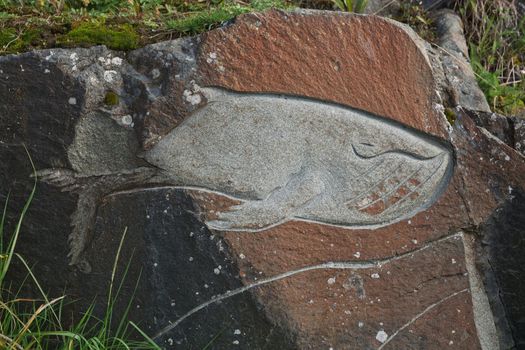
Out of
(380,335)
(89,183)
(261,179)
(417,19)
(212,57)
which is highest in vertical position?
(212,57)

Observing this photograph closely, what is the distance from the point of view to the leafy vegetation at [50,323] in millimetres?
2824

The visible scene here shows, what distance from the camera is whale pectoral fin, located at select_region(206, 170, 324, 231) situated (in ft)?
9.56

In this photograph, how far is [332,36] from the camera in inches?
115

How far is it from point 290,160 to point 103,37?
32.2 inches

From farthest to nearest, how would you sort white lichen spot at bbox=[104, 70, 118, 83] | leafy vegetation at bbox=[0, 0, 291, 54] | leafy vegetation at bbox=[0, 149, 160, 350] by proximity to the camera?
leafy vegetation at bbox=[0, 0, 291, 54] < white lichen spot at bbox=[104, 70, 118, 83] < leafy vegetation at bbox=[0, 149, 160, 350]

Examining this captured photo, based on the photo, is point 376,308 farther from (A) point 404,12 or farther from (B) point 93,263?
(A) point 404,12

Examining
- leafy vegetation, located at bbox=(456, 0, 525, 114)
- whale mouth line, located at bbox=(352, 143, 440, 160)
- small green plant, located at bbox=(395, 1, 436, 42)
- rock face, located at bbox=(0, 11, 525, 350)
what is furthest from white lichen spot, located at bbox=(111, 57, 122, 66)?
leafy vegetation, located at bbox=(456, 0, 525, 114)

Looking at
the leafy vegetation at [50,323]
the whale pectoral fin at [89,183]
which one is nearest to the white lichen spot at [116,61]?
the whale pectoral fin at [89,183]

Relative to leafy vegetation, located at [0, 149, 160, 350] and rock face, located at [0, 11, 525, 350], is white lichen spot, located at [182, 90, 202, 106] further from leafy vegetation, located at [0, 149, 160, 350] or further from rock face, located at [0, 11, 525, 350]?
leafy vegetation, located at [0, 149, 160, 350]

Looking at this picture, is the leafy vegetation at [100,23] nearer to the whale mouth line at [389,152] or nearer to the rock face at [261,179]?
the rock face at [261,179]

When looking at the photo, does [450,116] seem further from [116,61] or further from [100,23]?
[100,23]

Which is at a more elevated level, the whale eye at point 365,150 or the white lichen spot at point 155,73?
the white lichen spot at point 155,73

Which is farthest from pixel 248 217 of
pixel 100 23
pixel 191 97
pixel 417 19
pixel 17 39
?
pixel 417 19

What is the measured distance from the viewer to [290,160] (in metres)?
2.94
